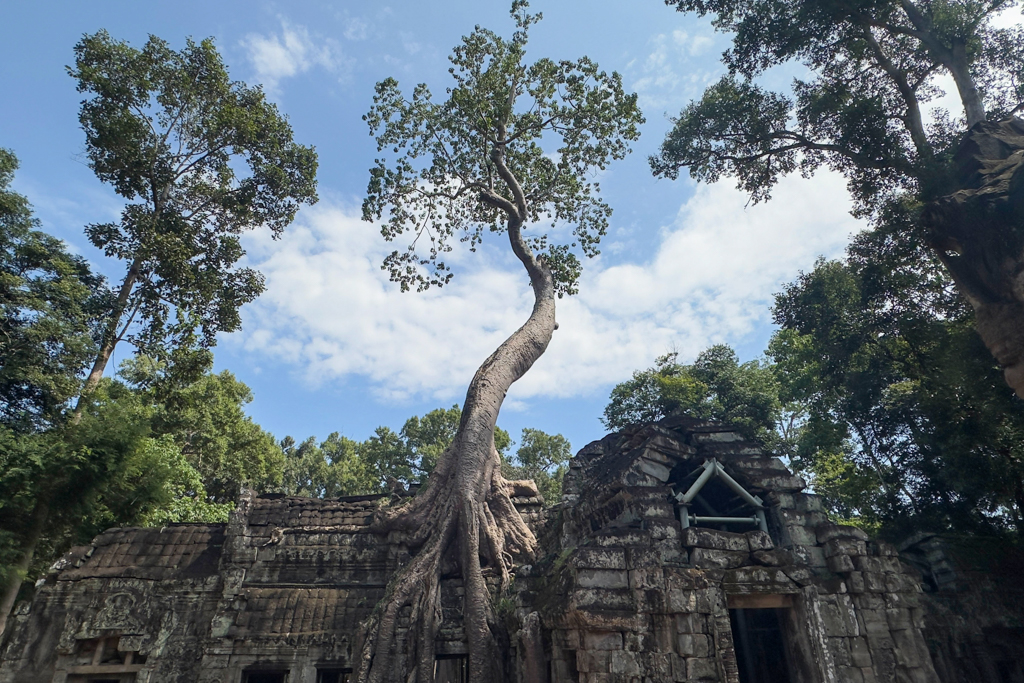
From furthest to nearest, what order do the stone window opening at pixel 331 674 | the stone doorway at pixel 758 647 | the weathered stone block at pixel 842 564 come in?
the stone window opening at pixel 331 674 → the stone doorway at pixel 758 647 → the weathered stone block at pixel 842 564

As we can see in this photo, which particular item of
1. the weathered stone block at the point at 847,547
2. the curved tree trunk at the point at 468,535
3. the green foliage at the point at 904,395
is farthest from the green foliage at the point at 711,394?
the weathered stone block at the point at 847,547

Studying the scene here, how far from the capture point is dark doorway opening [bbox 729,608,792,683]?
27.2 feet

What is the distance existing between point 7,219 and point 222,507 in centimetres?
1098

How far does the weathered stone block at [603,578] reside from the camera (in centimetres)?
582

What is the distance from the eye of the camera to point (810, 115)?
1247cm

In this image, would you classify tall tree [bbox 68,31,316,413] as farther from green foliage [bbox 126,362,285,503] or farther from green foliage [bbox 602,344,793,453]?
green foliage [bbox 602,344,793,453]

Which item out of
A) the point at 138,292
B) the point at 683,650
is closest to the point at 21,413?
the point at 138,292

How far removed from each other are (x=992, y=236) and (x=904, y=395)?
18.8 ft

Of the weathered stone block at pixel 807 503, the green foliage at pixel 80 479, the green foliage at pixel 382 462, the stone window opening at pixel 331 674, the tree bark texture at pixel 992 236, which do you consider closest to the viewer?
the weathered stone block at pixel 807 503

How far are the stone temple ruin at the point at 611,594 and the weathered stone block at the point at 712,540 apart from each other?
0.07 ft

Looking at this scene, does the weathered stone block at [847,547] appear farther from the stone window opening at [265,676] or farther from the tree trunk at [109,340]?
the tree trunk at [109,340]

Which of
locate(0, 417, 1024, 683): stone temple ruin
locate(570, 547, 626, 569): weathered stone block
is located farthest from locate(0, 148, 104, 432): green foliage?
locate(570, 547, 626, 569): weathered stone block

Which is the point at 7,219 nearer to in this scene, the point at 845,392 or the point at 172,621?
the point at 172,621

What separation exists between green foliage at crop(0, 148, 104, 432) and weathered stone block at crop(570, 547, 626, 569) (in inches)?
465
